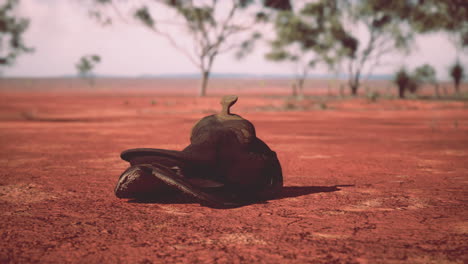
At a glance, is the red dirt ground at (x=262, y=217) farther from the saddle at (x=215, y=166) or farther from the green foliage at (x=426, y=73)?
the green foliage at (x=426, y=73)

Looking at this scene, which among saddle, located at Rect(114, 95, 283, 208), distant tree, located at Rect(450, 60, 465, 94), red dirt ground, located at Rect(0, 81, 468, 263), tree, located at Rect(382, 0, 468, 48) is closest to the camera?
red dirt ground, located at Rect(0, 81, 468, 263)

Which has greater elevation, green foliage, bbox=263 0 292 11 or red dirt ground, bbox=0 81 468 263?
green foliage, bbox=263 0 292 11

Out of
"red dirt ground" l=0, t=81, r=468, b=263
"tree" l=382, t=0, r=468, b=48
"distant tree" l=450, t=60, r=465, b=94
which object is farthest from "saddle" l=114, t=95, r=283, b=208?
"distant tree" l=450, t=60, r=465, b=94

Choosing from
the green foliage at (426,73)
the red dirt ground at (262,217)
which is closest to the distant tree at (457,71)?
the green foliage at (426,73)

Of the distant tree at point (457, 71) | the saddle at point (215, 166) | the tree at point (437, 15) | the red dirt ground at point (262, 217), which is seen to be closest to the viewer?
the red dirt ground at point (262, 217)

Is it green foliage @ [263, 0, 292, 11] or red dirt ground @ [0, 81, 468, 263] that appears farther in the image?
green foliage @ [263, 0, 292, 11]

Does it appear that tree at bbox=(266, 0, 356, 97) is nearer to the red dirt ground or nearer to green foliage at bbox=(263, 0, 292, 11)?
green foliage at bbox=(263, 0, 292, 11)

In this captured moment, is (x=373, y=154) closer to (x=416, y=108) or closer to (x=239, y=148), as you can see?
(x=239, y=148)

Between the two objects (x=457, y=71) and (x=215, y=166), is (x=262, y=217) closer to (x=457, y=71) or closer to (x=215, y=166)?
(x=215, y=166)

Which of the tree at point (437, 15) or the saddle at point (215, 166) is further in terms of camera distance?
the tree at point (437, 15)

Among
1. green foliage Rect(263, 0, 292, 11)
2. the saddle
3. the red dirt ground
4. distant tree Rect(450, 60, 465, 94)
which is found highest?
green foliage Rect(263, 0, 292, 11)

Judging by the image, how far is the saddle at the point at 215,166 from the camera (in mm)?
4230

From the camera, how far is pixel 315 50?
42.7m

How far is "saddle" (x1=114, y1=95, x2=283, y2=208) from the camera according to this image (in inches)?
167
